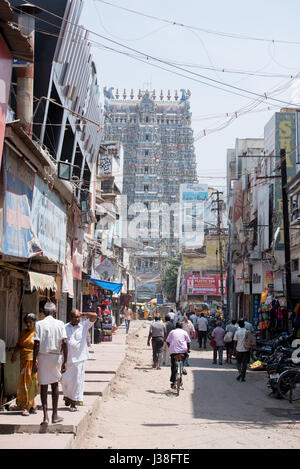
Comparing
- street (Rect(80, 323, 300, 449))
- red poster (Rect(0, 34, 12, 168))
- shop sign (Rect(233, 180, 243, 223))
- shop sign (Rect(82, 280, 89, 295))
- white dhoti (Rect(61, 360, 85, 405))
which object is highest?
shop sign (Rect(233, 180, 243, 223))

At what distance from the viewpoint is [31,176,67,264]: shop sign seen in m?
10.3

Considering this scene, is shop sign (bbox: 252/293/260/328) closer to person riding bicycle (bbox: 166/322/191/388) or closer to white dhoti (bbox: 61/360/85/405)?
person riding bicycle (bbox: 166/322/191/388)

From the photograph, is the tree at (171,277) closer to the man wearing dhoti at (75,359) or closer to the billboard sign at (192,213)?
the billboard sign at (192,213)

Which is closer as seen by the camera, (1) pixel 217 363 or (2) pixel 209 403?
(2) pixel 209 403

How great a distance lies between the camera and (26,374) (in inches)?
334

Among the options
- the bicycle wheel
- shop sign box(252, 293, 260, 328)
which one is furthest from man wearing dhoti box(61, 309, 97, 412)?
shop sign box(252, 293, 260, 328)

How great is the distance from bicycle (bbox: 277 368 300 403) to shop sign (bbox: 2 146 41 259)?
5.78m

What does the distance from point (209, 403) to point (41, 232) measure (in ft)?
15.6

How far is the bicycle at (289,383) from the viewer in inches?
461

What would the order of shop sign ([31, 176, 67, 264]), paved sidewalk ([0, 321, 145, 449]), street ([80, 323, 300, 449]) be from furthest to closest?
1. shop sign ([31, 176, 67, 264])
2. street ([80, 323, 300, 449])
3. paved sidewalk ([0, 321, 145, 449])

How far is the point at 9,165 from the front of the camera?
798 centimetres

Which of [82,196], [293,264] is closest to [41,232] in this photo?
[82,196]

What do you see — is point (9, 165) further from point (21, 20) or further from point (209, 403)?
point (209, 403)

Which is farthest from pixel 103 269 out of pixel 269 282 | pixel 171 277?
pixel 171 277
